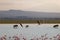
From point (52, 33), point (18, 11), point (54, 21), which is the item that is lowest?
point (52, 33)

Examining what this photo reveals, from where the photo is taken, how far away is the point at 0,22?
1363mm

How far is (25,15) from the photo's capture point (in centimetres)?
141

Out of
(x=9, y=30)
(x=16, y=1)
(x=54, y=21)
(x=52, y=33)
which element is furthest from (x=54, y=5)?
(x=9, y=30)

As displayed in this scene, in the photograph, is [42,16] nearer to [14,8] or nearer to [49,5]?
[49,5]

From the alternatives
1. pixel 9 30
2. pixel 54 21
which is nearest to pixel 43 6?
pixel 54 21

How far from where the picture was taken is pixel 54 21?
4.69 feet

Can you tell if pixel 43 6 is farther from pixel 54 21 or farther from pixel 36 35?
pixel 36 35

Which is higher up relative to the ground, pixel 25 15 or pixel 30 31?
pixel 25 15

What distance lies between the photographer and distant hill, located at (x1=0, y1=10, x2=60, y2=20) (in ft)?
4.52

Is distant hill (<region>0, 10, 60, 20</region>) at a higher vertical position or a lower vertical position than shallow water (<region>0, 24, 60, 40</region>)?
higher

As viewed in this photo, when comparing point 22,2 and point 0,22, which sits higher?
point 22,2

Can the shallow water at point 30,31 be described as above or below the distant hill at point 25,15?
below

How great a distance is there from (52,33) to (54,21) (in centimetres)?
13

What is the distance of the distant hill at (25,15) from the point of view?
4.52 feet
